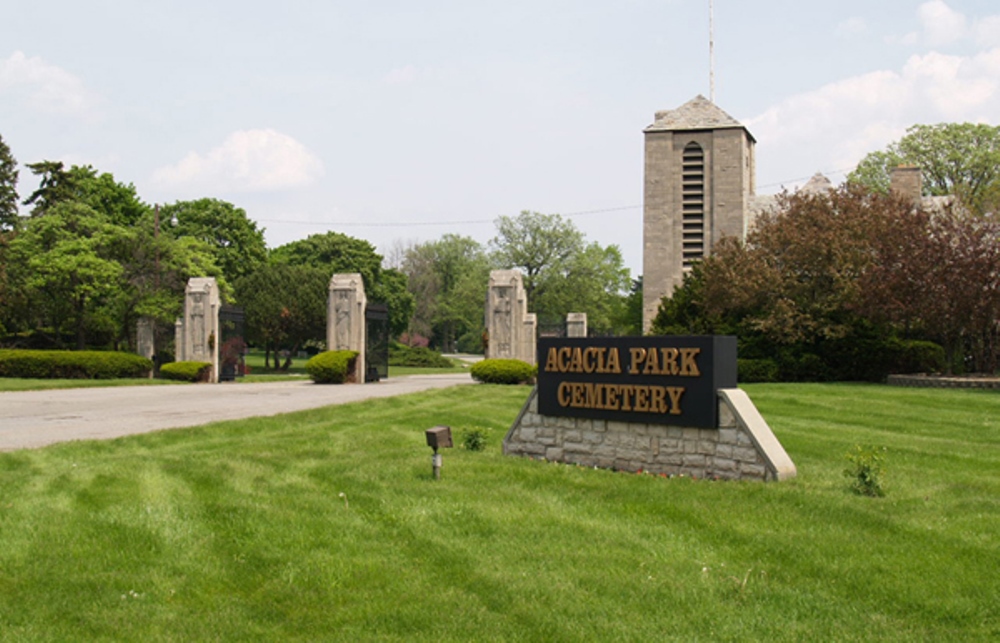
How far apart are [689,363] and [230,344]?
28.0 metres

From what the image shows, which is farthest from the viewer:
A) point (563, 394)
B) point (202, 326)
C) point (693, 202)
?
point (693, 202)

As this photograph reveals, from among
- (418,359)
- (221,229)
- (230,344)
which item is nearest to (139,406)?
(230,344)

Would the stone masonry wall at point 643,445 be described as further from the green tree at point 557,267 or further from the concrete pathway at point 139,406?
the green tree at point 557,267

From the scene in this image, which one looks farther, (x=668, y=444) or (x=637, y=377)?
(x=637, y=377)

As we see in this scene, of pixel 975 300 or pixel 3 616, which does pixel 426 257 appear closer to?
pixel 975 300

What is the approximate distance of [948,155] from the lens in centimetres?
5888

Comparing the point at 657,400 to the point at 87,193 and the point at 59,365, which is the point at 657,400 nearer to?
the point at 59,365

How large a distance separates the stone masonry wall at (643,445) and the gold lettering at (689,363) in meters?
0.46

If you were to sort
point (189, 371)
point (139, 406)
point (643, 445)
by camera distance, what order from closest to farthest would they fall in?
1. point (643, 445)
2. point (139, 406)
3. point (189, 371)

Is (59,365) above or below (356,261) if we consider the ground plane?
below

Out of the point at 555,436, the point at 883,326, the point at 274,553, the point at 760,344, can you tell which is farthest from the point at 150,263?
the point at 274,553

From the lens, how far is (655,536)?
7.78 meters

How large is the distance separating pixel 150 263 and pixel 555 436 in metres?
31.2

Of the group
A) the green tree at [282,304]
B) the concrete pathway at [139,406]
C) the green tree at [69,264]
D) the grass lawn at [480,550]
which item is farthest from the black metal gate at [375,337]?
the grass lawn at [480,550]
